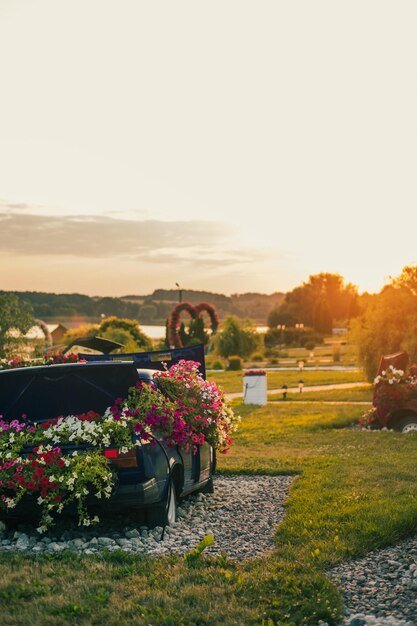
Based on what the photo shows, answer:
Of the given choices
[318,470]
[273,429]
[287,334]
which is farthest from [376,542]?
[287,334]

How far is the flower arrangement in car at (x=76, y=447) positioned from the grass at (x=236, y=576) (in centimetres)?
67

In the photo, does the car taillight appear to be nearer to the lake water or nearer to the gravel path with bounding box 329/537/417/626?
the gravel path with bounding box 329/537/417/626

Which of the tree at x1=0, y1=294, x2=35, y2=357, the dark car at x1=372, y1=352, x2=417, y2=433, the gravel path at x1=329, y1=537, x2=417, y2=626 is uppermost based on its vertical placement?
the tree at x1=0, y1=294, x2=35, y2=357

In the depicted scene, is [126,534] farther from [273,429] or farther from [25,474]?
[273,429]

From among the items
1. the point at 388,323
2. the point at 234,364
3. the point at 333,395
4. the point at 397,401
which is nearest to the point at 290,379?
the point at 388,323

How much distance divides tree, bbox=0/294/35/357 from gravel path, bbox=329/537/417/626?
23217 mm

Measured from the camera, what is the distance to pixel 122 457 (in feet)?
24.7

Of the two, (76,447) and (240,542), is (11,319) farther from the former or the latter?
(240,542)

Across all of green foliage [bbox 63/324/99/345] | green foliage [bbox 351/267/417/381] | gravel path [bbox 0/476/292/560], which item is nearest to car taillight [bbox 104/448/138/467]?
gravel path [bbox 0/476/292/560]

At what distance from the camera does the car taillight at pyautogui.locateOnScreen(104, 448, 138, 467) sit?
7508 millimetres

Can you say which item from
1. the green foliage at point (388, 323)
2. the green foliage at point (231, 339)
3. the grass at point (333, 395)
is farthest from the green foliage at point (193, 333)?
the green foliage at point (388, 323)

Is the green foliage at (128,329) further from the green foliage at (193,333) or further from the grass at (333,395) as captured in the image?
the grass at (333,395)

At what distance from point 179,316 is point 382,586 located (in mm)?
36516

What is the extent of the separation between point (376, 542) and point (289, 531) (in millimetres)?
848
